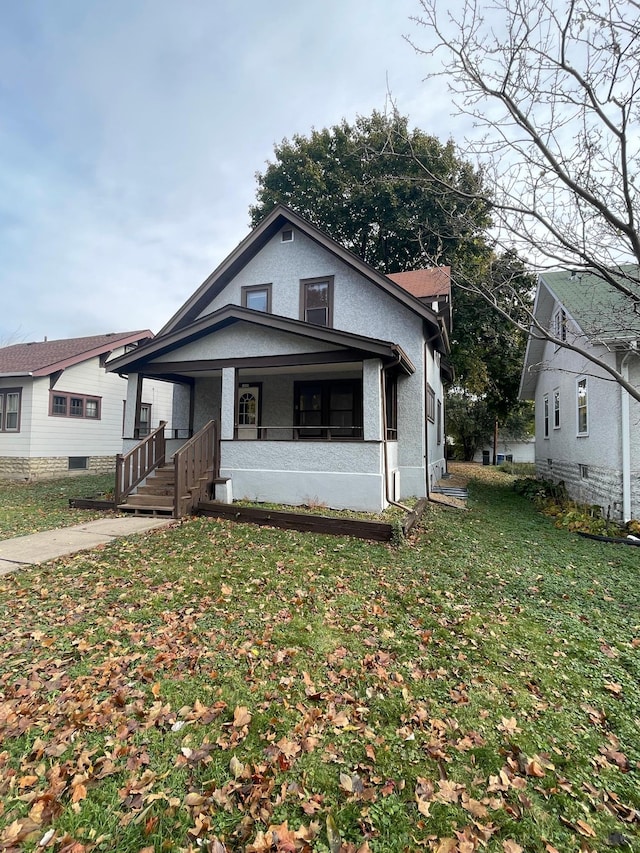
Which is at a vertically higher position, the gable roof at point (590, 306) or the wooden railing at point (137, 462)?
the gable roof at point (590, 306)

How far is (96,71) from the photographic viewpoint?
10.3m

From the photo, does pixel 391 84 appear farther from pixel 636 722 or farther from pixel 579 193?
pixel 636 722

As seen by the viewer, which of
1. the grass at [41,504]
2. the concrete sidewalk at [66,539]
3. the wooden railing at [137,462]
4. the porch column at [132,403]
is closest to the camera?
the concrete sidewalk at [66,539]

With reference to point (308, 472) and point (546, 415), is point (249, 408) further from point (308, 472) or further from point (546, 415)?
point (546, 415)

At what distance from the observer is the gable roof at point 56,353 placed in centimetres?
1588

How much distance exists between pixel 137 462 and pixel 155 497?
1.14m

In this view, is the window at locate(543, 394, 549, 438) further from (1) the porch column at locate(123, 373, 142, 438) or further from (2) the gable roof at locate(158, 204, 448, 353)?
(1) the porch column at locate(123, 373, 142, 438)

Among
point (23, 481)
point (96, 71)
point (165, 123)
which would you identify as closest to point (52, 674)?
point (96, 71)

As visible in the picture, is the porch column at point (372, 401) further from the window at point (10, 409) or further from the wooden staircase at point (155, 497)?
the window at point (10, 409)

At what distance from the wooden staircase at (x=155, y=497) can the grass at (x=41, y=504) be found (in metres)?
0.71

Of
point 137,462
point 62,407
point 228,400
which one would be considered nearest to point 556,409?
point 228,400

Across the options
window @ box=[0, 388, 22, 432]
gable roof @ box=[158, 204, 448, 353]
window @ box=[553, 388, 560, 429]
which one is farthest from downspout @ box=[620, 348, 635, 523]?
window @ box=[0, 388, 22, 432]

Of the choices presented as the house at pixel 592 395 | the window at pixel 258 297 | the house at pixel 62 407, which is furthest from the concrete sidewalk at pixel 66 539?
the house at pixel 592 395

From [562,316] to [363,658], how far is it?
12.3 meters
